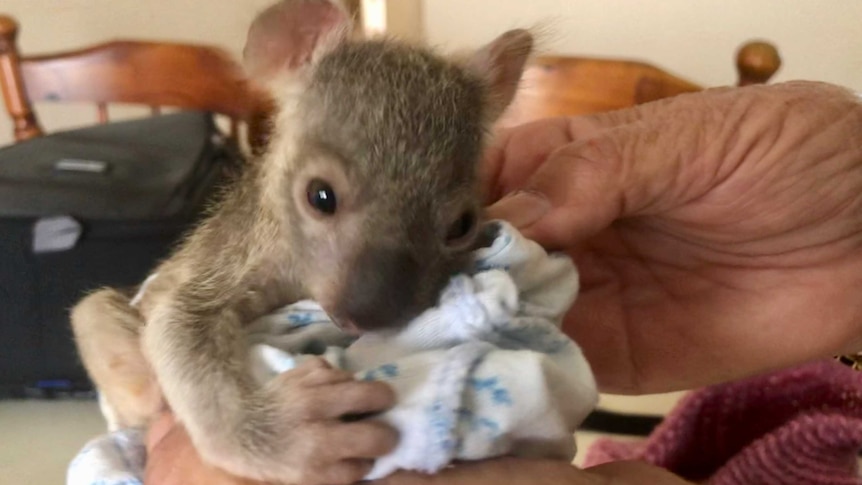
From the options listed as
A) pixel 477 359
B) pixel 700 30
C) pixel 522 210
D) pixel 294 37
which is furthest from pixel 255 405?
pixel 700 30

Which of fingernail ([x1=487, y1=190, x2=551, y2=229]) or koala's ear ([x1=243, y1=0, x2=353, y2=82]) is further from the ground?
koala's ear ([x1=243, y1=0, x2=353, y2=82])

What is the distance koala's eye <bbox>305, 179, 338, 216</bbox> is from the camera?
95 cm

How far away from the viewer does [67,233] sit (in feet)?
5.64

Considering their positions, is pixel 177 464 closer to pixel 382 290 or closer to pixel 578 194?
pixel 382 290

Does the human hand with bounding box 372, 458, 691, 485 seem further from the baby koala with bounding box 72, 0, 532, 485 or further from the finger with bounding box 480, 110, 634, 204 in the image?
the finger with bounding box 480, 110, 634, 204

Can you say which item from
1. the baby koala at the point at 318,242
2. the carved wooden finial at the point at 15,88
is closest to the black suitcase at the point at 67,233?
the carved wooden finial at the point at 15,88

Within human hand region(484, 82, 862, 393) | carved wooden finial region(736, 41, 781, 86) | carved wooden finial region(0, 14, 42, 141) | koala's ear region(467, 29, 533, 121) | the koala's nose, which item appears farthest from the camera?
carved wooden finial region(0, 14, 42, 141)

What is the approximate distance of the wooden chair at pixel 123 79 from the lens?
226 cm

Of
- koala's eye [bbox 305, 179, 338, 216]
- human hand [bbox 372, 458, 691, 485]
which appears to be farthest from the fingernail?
human hand [bbox 372, 458, 691, 485]

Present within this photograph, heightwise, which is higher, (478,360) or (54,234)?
(478,360)

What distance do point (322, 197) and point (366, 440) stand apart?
1.15ft

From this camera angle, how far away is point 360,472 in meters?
0.75

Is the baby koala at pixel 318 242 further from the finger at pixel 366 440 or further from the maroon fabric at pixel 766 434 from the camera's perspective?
the maroon fabric at pixel 766 434

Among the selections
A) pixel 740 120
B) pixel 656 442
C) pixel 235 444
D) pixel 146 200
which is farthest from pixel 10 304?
pixel 740 120
